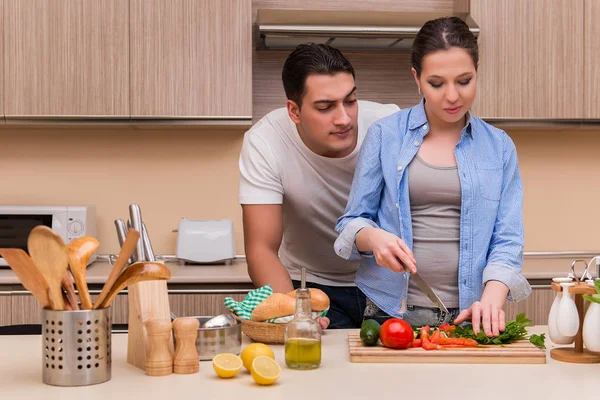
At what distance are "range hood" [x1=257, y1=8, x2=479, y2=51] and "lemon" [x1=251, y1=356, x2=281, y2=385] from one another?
6.30ft

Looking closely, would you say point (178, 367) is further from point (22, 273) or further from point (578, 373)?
point (578, 373)

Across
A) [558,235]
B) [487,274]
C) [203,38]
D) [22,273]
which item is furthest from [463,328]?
[558,235]

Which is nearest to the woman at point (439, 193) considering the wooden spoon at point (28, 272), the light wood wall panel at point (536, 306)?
the wooden spoon at point (28, 272)

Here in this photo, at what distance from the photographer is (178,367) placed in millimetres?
1430

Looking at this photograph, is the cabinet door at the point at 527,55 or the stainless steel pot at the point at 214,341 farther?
the cabinet door at the point at 527,55

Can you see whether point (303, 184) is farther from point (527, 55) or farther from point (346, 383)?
point (527, 55)

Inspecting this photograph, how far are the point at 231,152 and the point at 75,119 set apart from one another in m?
0.70

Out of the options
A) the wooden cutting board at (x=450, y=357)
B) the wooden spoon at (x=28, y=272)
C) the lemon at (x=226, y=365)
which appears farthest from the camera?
the wooden cutting board at (x=450, y=357)

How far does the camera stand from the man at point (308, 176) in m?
2.13

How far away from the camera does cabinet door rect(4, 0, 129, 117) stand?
3.13 meters

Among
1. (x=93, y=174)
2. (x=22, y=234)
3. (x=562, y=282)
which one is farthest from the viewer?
(x=93, y=174)

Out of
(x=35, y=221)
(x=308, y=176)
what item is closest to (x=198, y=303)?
(x=35, y=221)

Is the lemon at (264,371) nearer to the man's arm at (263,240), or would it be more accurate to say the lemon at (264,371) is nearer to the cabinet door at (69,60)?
the man's arm at (263,240)

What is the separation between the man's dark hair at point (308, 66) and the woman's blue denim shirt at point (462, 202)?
0.82 feet
